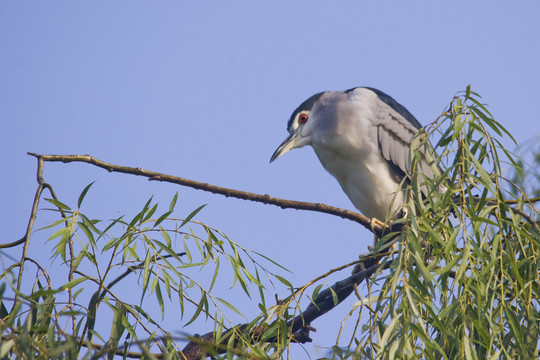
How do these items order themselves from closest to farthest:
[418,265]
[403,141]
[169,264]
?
[418,265] → [169,264] → [403,141]

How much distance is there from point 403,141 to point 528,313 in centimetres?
261

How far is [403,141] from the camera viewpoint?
423 cm

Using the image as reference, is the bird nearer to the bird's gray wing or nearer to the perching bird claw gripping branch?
the bird's gray wing

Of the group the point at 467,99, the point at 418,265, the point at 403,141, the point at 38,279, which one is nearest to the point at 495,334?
the point at 418,265

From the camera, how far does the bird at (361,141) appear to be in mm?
4148

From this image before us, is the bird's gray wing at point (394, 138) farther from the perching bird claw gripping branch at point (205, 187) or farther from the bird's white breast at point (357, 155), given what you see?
the perching bird claw gripping branch at point (205, 187)

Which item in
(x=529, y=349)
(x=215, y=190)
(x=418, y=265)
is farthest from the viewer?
(x=215, y=190)

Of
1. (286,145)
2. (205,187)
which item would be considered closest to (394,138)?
(286,145)

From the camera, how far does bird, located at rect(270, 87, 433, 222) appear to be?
4.15 m

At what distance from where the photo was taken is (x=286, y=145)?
438cm

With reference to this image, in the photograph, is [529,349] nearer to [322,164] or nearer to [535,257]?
[535,257]

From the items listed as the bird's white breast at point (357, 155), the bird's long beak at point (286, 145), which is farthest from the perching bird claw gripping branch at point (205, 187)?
the bird's long beak at point (286, 145)

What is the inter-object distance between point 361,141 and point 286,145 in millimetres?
520

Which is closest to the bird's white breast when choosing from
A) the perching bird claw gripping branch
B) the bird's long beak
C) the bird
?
the bird
